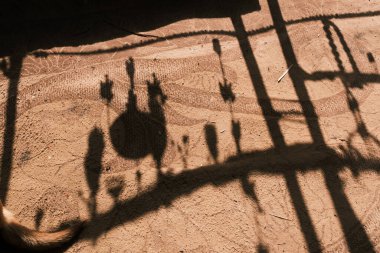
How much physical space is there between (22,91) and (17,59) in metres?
0.61

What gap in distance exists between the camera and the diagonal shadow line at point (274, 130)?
4410mm

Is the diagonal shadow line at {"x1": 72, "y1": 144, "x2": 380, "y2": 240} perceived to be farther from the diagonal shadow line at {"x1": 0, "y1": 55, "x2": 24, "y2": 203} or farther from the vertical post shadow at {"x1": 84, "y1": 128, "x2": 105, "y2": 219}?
the diagonal shadow line at {"x1": 0, "y1": 55, "x2": 24, "y2": 203}

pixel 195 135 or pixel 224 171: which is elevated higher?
pixel 195 135

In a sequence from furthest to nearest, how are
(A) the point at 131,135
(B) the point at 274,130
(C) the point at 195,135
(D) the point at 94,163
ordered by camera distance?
(B) the point at 274,130, (C) the point at 195,135, (A) the point at 131,135, (D) the point at 94,163

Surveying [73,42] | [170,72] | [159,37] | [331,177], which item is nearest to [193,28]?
[159,37]

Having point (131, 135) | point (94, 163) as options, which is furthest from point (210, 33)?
point (94, 163)

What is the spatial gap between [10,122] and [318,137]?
4362mm

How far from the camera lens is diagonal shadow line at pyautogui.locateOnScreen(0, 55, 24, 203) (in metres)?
4.42

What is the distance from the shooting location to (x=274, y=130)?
16.9 ft

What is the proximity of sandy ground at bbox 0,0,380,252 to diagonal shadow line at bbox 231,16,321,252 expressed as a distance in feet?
0.06

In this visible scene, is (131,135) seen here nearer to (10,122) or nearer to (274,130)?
(10,122)

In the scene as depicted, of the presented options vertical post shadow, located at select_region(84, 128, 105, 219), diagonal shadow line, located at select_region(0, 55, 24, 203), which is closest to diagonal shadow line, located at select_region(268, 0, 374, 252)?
vertical post shadow, located at select_region(84, 128, 105, 219)

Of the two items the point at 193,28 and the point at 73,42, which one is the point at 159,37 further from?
the point at 73,42

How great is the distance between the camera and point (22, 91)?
5.02 meters
